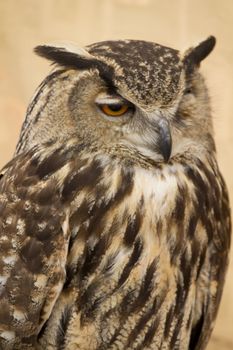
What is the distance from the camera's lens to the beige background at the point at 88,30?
143 inches

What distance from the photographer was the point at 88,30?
12.8ft

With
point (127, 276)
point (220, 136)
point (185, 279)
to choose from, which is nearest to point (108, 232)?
point (127, 276)

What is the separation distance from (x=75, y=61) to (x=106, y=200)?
27cm

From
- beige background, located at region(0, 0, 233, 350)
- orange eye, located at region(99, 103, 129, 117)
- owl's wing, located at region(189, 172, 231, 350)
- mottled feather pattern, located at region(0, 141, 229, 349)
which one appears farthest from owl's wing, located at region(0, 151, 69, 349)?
beige background, located at region(0, 0, 233, 350)

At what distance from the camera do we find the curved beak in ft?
5.10

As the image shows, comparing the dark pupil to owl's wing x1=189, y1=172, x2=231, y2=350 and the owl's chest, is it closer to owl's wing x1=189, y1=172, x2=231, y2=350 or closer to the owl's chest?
the owl's chest

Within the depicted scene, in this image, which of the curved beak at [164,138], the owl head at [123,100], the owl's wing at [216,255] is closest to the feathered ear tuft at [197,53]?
the owl head at [123,100]

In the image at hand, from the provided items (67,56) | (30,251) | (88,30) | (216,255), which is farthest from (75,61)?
(88,30)

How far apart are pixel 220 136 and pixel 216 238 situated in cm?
165

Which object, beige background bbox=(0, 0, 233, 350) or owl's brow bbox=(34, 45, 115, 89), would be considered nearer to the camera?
owl's brow bbox=(34, 45, 115, 89)

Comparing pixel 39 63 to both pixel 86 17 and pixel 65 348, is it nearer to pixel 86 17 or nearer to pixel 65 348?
pixel 86 17

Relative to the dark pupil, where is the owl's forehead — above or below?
above

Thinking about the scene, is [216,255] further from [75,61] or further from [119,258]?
[75,61]

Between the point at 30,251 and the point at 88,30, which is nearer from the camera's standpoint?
the point at 30,251
